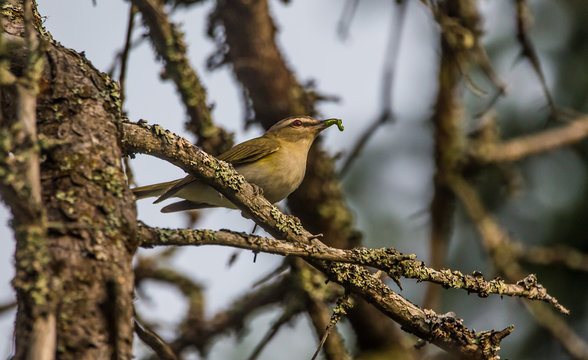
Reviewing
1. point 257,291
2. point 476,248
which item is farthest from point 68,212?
point 476,248

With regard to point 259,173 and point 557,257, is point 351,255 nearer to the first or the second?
point 259,173

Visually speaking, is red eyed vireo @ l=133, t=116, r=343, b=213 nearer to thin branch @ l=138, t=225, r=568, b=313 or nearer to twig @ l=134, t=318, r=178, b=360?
twig @ l=134, t=318, r=178, b=360

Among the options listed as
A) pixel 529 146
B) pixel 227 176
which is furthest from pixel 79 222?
pixel 529 146

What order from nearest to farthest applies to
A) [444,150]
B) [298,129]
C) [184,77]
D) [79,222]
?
[79,222] < [184,77] < [298,129] < [444,150]

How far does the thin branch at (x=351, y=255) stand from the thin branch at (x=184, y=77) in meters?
2.85

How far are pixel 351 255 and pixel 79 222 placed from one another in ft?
4.28

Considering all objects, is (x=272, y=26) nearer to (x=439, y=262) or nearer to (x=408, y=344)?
(x=439, y=262)

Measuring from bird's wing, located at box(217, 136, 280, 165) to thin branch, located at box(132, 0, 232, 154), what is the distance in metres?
0.24

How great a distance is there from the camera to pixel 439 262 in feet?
22.5

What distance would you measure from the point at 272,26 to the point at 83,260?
5149 millimetres

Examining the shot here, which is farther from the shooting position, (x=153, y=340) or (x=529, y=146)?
(x=529, y=146)

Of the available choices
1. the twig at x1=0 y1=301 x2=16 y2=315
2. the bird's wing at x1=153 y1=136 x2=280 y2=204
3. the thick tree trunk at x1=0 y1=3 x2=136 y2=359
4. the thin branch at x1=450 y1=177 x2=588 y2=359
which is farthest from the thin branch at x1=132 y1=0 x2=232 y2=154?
the thin branch at x1=450 y1=177 x2=588 y2=359

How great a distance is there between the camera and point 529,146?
7.31 m

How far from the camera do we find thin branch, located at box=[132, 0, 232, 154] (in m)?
5.28
